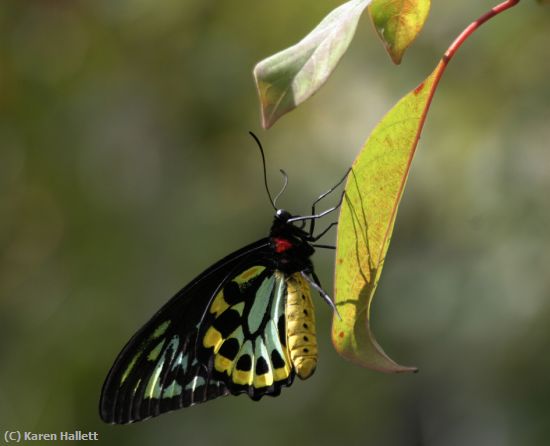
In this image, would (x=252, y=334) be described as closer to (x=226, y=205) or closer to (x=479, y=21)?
(x=479, y=21)

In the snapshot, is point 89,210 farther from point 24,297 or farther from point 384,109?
point 384,109

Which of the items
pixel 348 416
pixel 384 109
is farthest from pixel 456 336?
pixel 384 109

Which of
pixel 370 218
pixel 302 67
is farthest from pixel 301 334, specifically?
pixel 302 67

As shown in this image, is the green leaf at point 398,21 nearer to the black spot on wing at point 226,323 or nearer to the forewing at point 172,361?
the forewing at point 172,361

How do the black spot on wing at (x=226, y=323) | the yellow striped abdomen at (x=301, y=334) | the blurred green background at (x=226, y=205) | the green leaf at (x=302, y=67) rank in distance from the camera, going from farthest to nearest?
Answer: the blurred green background at (x=226, y=205)
the black spot on wing at (x=226, y=323)
the yellow striped abdomen at (x=301, y=334)
the green leaf at (x=302, y=67)

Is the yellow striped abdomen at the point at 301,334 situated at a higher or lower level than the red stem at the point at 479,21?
lower

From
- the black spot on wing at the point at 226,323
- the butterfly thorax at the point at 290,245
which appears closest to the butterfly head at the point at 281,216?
the butterfly thorax at the point at 290,245
